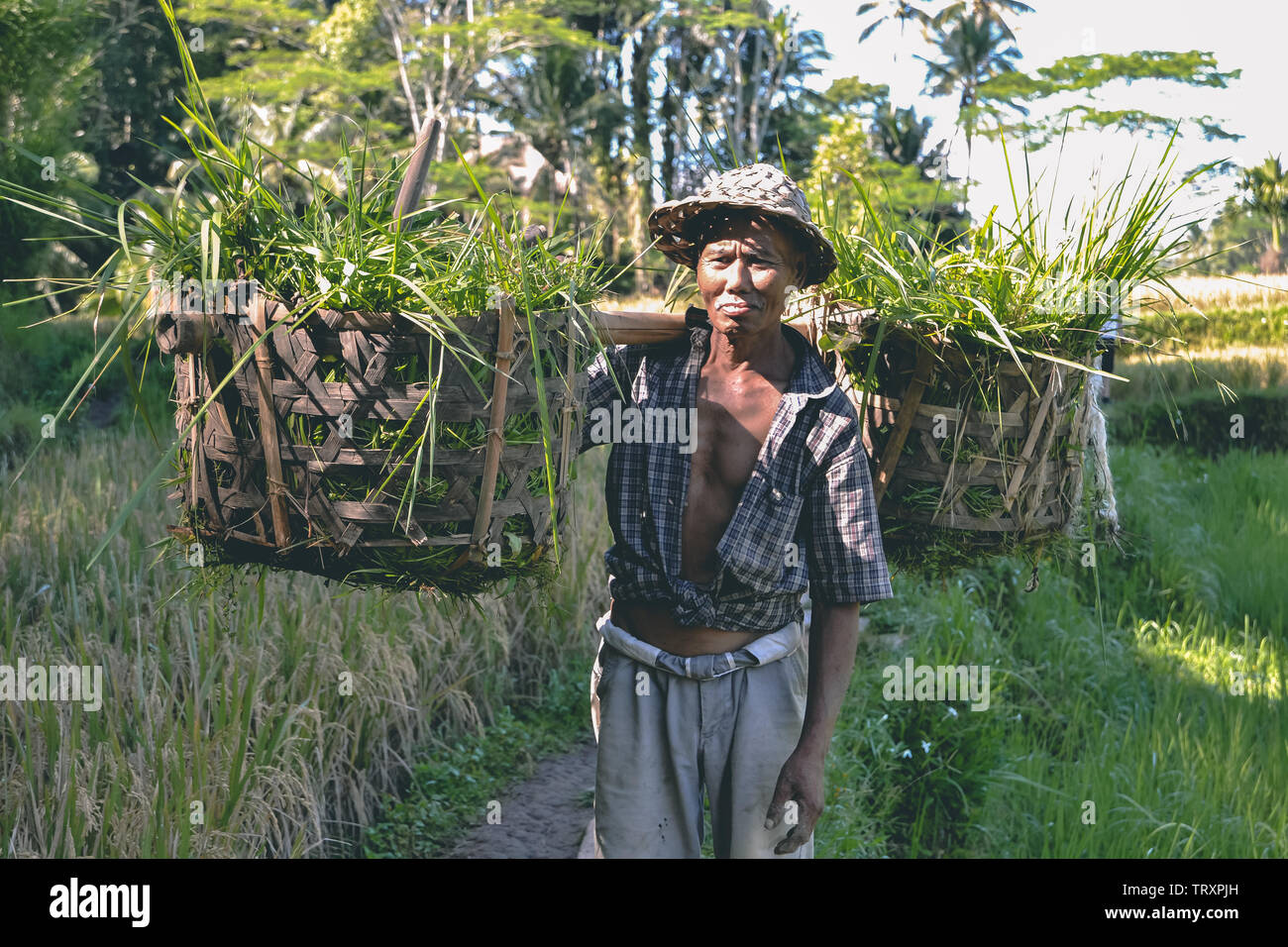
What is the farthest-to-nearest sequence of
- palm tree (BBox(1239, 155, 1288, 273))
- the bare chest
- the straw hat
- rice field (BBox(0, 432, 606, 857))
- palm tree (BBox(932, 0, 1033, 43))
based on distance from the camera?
palm tree (BBox(932, 0, 1033, 43)) < palm tree (BBox(1239, 155, 1288, 273)) < rice field (BBox(0, 432, 606, 857)) < the bare chest < the straw hat

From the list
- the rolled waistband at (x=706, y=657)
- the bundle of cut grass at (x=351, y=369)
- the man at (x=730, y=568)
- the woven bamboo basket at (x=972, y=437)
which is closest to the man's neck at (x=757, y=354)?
the man at (x=730, y=568)

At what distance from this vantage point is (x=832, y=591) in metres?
2.34

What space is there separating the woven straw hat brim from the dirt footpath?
2686mm

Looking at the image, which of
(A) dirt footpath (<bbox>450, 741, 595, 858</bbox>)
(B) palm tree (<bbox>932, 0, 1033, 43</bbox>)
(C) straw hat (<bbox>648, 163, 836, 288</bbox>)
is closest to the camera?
(C) straw hat (<bbox>648, 163, 836, 288</bbox>)

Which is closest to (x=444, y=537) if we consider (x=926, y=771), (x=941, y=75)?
(x=926, y=771)

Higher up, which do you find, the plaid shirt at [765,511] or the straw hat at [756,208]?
the straw hat at [756,208]

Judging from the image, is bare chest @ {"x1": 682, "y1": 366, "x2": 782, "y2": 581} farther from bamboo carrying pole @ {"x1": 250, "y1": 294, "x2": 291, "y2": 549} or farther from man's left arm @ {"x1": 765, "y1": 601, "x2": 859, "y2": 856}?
bamboo carrying pole @ {"x1": 250, "y1": 294, "x2": 291, "y2": 549}

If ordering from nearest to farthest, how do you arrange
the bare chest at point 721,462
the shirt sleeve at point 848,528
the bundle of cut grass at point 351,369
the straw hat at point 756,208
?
1. the bundle of cut grass at point 351,369
2. the straw hat at point 756,208
3. the shirt sleeve at point 848,528
4. the bare chest at point 721,462

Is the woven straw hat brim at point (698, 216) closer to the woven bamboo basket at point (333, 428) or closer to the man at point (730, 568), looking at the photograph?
the man at point (730, 568)

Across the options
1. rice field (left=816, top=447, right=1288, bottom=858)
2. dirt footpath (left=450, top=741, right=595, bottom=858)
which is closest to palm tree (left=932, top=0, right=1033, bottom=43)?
rice field (left=816, top=447, right=1288, bottom=858)

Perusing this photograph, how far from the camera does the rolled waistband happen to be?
235 cm

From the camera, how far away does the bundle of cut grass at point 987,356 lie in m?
2.26

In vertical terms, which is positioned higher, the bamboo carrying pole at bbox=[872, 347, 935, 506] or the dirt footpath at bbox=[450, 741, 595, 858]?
the bamboo carrying pole at bbox=[872, 347, 935, 506]

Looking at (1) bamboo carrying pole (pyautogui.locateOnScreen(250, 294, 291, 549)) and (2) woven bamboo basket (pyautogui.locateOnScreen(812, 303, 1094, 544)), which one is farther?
(2) woven bamboo basket (pyautogui.locateOnScreen(812, 303, 1094, 544))
